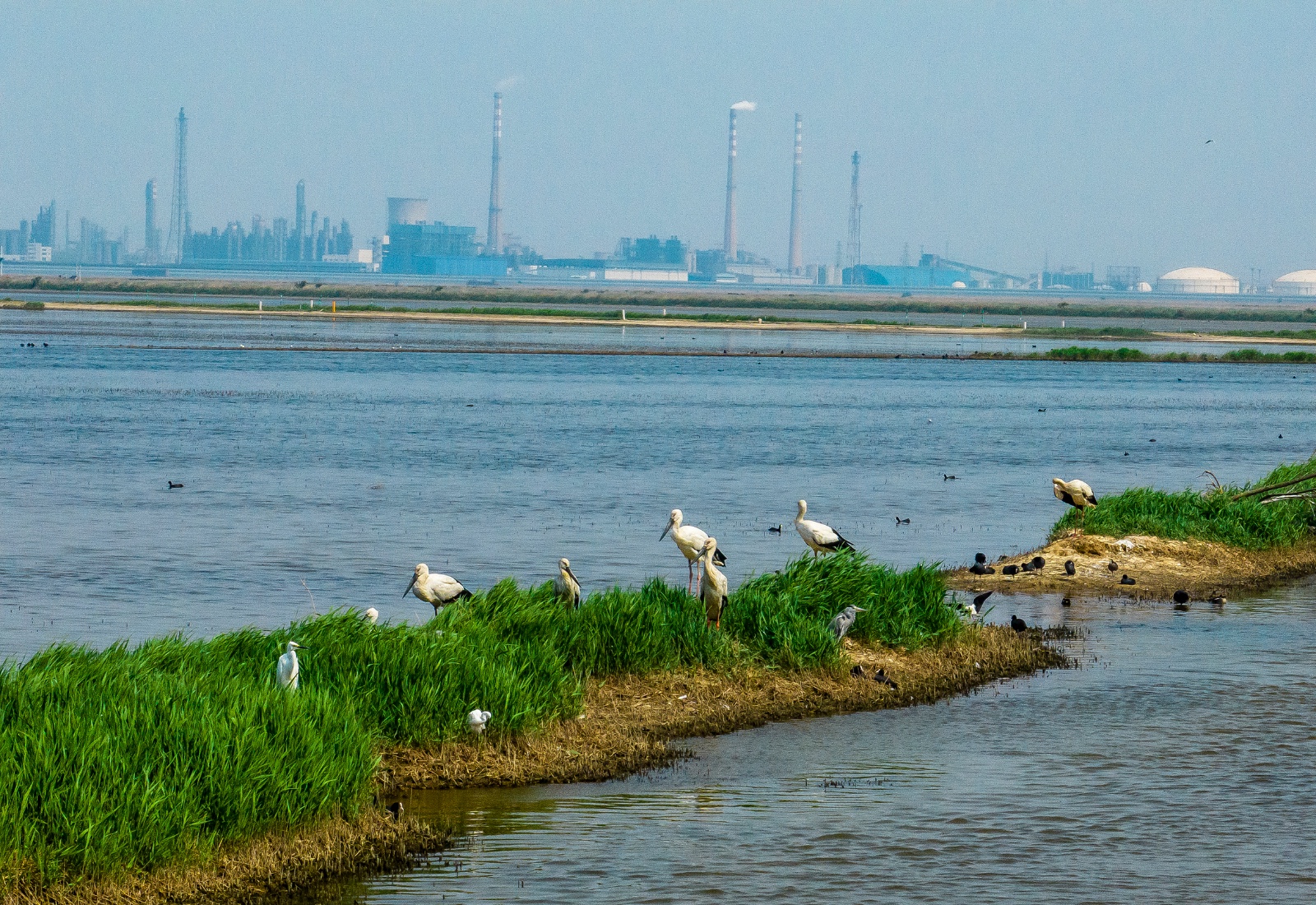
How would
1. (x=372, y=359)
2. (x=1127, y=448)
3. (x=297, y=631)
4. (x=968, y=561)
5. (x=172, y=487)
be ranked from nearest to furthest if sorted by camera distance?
1. (x=297, y=631)
2. (x=968, y=561)
3. (x=172, y=487)
4. (x=1127, y=448)
5. (x=372, y=359)

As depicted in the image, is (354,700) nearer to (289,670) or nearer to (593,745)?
(289,670)

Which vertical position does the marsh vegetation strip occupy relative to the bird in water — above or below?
below

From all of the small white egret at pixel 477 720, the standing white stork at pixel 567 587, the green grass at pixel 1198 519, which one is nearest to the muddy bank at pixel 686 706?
the small white egret at pixel 477 720

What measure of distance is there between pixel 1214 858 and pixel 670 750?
5.32 meters

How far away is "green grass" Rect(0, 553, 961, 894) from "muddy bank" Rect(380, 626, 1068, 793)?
0.69 feet

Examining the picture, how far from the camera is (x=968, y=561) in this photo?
30.0m

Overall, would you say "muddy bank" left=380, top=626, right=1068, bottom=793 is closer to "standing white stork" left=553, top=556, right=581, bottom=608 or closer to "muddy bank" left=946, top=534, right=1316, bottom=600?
"standing white stork" left=553, top=556, right=581, bottom=608

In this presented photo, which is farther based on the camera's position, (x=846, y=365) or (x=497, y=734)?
(x=846, y=365)

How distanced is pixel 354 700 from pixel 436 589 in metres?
4.65

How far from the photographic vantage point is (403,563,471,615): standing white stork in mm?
19328

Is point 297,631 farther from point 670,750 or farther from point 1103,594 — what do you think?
point 1103,594

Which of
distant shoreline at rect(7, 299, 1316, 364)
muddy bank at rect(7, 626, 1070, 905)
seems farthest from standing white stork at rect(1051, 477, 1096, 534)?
distant shoreline at rect(7, 299, 1316, 364)

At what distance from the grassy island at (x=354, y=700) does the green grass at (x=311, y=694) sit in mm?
20

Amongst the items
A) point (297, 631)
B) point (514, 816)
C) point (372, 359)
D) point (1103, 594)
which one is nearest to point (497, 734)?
point (514, 816)
